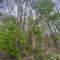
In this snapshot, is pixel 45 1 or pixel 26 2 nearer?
pixel 45 1

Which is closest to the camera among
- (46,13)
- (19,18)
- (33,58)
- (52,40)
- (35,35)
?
(33,58)

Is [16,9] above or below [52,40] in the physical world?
above

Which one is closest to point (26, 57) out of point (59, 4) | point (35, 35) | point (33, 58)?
point (33, 58)

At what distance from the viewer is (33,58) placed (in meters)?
8.60

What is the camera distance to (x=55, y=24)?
46.1 feet

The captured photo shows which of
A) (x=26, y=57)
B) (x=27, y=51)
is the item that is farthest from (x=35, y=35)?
(x=26, y=57)

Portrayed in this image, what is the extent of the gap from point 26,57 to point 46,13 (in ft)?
14.2

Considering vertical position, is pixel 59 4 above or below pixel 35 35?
above

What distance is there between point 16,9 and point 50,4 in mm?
2747

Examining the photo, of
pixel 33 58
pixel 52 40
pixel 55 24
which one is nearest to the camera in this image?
pixel 33 58

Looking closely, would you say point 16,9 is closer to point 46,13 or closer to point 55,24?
point 46,13

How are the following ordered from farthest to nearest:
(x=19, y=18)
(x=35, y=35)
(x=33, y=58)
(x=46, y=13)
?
(x=19, y=18)
(x=46, y=13)
(x=35, y=35)
(x=33, y=58)

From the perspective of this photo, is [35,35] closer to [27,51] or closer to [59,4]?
[27,51]

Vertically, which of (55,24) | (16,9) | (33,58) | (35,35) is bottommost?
(33,58)
